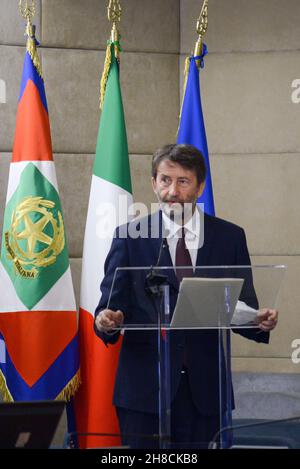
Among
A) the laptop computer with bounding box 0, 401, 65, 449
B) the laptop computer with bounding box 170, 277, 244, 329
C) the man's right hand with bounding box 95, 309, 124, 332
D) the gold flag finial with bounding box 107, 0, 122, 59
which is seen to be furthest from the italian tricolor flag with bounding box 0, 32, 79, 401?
the laptop computer with bounding box 0, 401, 65, 449

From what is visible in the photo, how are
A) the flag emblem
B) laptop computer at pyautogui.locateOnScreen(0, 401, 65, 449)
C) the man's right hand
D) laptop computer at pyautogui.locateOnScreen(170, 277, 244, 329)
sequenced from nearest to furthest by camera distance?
1. laptop computer at pyautogui.locateOnScreen(0, 401, 65, 449)
2. laptop computer at pyautogui.locateOnScreen(170, 277, 244, 329)
3. the man's right hand
4. the flag emblem

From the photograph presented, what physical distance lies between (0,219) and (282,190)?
1.59m

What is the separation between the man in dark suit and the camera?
95.3 inches

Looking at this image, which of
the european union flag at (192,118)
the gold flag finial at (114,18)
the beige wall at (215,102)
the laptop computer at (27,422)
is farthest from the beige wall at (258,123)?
the laptop computer at (27,422)

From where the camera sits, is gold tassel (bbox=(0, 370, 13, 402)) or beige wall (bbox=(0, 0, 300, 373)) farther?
beige wall (bbox=(0, 0, 300, 373))

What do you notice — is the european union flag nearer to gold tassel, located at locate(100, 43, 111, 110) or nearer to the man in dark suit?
gold tassel, located at locate(100, 43, 111, 110)

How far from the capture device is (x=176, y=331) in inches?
95.8

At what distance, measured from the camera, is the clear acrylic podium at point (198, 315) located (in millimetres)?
2125

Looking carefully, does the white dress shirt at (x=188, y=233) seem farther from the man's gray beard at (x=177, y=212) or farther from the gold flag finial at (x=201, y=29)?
the gold flag finial at (x=201, y=29)

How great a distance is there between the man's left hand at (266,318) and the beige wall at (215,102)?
6.63ft

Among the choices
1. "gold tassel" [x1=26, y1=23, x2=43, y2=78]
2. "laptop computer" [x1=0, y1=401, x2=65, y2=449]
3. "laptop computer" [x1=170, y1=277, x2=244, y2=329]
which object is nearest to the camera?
"laptop computer" [x1=0, y1=401, x2=65, y2=449]

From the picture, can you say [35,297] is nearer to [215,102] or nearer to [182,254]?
[182,254]

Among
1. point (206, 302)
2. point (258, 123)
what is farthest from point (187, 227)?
point (258, 123)

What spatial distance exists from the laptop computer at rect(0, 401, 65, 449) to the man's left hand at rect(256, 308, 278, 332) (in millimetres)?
934
